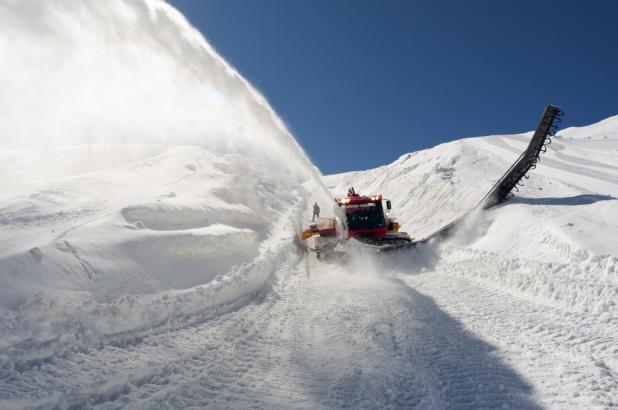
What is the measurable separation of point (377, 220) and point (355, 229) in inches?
38.8

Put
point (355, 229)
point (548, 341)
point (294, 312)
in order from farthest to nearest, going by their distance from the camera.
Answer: point (355, 229), point (294, 312), point (548, 341)

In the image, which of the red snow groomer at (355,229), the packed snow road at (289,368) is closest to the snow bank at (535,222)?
the red snow groomer at (355,229)

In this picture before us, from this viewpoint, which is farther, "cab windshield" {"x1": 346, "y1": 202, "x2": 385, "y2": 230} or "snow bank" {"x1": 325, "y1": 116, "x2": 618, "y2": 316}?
→ "cab windshield" {"x1": 346, "y1": 202, "x2": 385, "y2": 230}

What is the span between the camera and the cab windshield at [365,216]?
53.2ft

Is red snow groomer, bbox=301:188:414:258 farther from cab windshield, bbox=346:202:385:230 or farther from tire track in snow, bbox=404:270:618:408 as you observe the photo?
tire track in snow, bbox=404:270:618:408

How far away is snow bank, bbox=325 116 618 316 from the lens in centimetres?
876

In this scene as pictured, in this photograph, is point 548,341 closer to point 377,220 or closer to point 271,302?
point 271,302

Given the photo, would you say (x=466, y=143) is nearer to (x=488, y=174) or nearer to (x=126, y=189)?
(x=488, y=174)

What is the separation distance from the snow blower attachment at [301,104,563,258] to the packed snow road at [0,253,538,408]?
621 centimetres

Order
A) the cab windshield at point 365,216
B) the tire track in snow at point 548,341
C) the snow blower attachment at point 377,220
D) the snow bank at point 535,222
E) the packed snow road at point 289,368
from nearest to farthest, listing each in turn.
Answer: the packed snow road at point 289,368
the tire track in snow at point 548,341
the snow bank at point 535,222
the snow blower attachment at point 377,220
the cab windshield at point 365,216

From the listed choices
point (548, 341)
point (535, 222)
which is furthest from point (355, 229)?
point (548, 341)

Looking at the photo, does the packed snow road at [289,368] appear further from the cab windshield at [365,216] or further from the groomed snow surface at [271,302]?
the cab windshield at [365,216]

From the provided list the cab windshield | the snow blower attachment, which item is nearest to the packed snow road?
the snow blower attachment

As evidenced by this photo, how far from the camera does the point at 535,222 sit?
12492 mm
